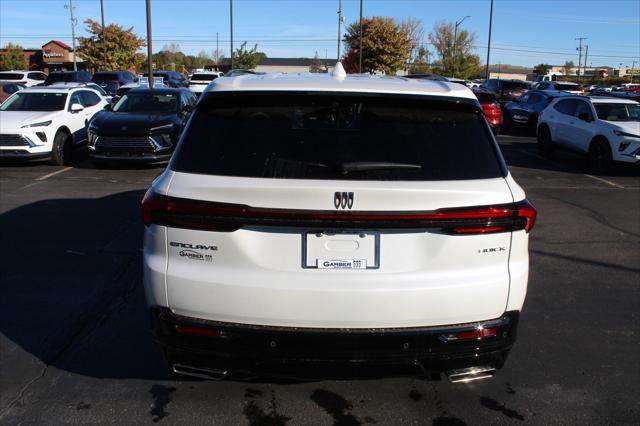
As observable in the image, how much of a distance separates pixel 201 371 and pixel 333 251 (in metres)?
0.98

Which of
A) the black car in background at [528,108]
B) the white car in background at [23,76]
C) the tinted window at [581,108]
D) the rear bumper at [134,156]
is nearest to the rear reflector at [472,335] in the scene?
the rear bumper at [134,156]

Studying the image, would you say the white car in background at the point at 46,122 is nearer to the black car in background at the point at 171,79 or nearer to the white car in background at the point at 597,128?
the white car in background at the point at 597,128

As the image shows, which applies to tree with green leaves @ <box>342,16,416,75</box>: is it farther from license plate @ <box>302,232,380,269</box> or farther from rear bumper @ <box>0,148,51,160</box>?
license plate @ <box>302,232,380,269</box>

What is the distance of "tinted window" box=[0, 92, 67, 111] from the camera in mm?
13414

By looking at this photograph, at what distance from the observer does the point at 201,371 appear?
10.2 feet

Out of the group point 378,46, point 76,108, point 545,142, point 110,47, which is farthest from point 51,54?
point 545,142

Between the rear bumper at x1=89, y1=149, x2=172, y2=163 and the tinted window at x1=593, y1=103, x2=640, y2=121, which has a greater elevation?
the tinted window at x1=593, y1=103, x2=640, y2=121

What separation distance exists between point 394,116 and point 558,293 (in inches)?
129

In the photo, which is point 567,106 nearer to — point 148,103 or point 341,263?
point 148,103

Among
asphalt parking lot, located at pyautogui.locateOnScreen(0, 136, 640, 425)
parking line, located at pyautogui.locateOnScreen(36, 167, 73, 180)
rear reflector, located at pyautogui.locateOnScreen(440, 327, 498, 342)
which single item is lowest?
asphalt parking lot, located at pyautogui.locateOnScreen(0, 136, 640, 425)

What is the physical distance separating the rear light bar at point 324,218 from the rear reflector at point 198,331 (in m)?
0.50

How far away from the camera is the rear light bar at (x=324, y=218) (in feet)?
9.11

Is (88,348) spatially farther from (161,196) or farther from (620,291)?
(620,291)

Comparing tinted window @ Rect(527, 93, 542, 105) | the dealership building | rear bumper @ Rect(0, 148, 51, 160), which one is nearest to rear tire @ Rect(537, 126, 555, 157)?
tinted window @ Rect(527, 93, 542, 105)
